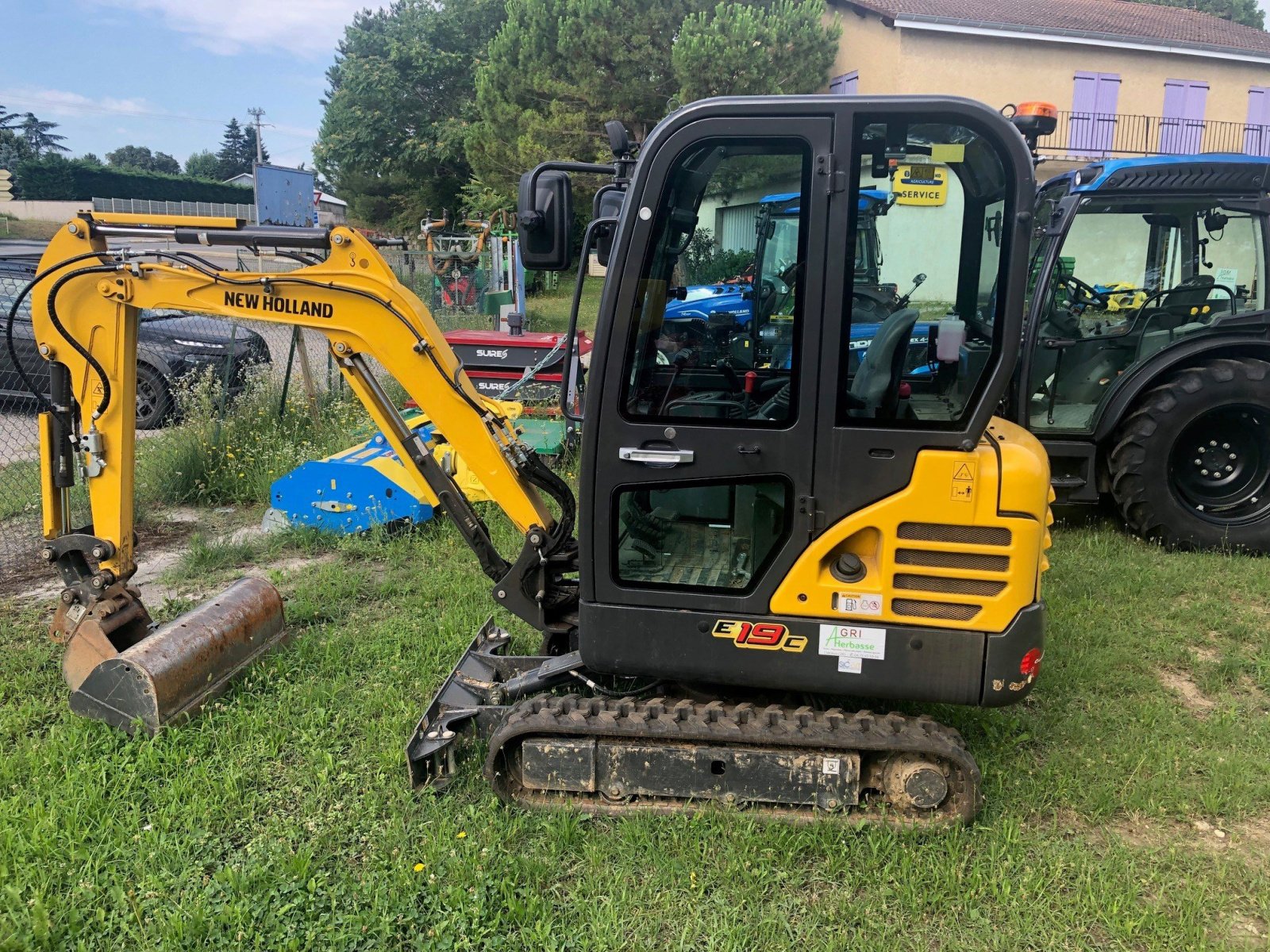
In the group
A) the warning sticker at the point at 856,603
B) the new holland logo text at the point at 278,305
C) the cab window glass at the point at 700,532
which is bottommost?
the warning sticker at the point at 856,603

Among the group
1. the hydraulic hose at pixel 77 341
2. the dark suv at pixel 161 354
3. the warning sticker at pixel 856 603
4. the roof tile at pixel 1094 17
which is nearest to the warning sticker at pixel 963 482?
the warning sticker at pixel 856 603

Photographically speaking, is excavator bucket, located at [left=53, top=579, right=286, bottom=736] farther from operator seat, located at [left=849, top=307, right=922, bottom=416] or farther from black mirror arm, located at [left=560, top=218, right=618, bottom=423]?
operator seat, located at [left=849, top=307, right=922, bottom=416]

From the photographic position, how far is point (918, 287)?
312 cm

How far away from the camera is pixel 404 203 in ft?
121

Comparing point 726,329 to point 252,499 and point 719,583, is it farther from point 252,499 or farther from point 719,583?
point 252,499

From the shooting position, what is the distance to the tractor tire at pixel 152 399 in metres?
9.47

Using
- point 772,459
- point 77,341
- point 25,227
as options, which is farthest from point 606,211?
point 25,227

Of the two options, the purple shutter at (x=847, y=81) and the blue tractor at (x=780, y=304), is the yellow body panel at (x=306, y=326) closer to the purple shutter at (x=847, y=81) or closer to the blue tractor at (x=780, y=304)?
the blue tractor at (x=780, y=304)

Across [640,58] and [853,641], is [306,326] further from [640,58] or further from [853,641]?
[640,58]

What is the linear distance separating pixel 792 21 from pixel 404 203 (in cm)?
2059

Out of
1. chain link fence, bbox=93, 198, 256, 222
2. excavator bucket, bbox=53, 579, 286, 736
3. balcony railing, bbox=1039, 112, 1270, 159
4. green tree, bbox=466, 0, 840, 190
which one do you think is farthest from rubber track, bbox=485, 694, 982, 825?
chain link fence, bbox=93, 198, 256, 222

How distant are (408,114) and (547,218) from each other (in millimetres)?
37941

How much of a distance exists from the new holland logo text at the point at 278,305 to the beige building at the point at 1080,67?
22.4m

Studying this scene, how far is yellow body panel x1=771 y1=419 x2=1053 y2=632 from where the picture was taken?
Answer: 291 cm
